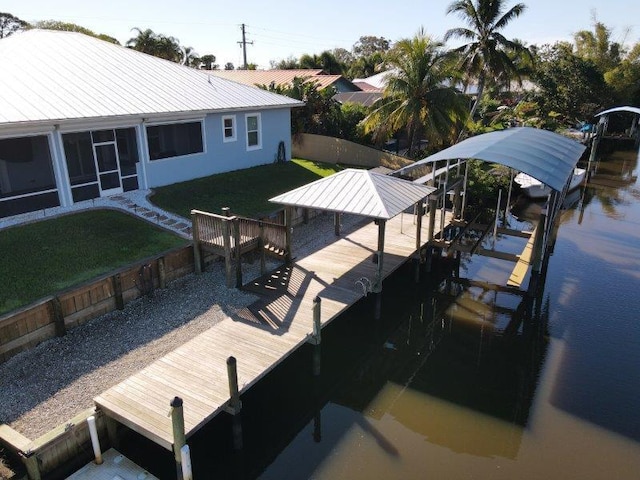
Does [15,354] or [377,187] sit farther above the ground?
[377,187]

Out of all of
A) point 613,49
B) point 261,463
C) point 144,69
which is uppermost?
point 613,49

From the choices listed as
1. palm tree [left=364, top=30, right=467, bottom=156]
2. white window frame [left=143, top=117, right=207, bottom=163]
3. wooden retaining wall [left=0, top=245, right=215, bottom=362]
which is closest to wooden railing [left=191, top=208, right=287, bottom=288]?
wooden retaining wall [left=0, top=245, right=215, bottom=362]

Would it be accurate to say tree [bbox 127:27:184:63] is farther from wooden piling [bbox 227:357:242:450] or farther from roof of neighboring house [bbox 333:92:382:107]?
wooden piling [bbox 227:357:242:450]

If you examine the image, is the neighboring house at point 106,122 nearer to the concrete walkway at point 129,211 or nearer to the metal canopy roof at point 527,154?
the concrete walkway at point 129,211

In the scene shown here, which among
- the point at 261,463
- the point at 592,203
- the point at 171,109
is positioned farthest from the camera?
the point at 592,203

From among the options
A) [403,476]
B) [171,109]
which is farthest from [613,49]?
[403,476]

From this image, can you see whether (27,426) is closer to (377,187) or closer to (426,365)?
(426,365)

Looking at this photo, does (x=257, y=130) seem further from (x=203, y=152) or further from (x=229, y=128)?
(x=203, y=152)
